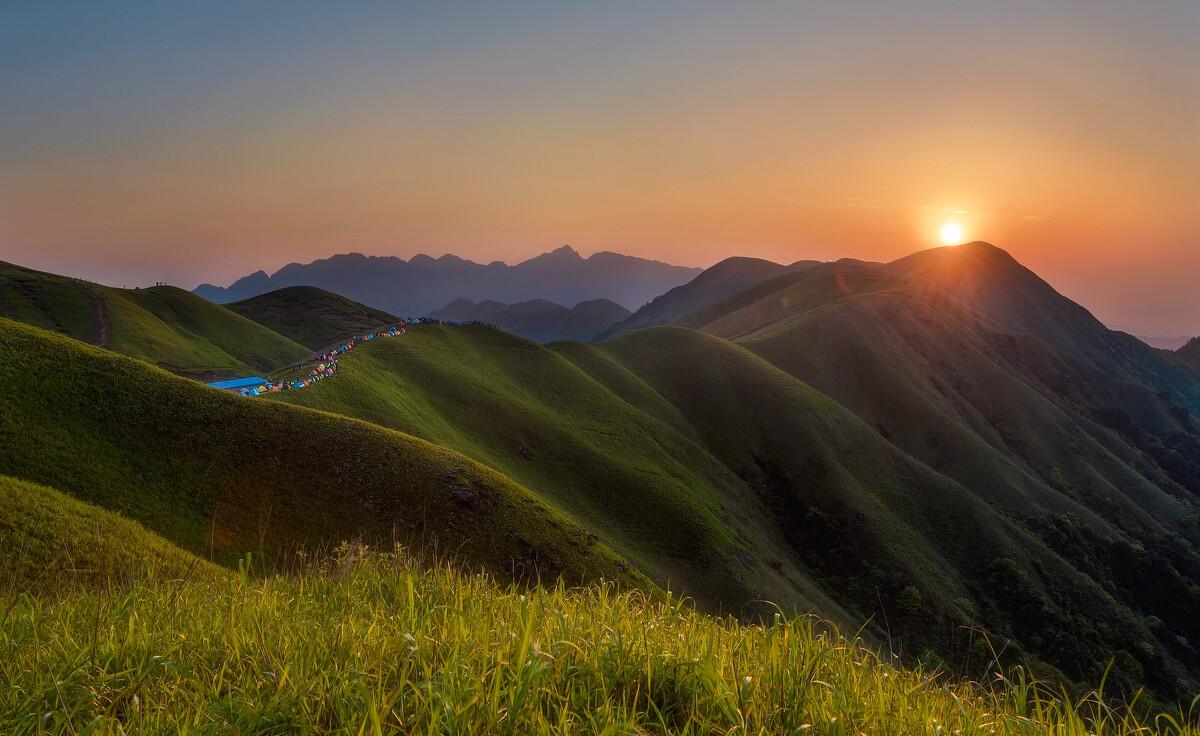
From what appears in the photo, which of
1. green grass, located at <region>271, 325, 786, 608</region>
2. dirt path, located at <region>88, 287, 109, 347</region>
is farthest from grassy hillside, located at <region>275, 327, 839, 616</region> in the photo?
dirt path, located at <region>88, 287, 109, 347</region>

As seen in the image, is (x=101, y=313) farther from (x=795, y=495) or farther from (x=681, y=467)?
(x=795, y=495)

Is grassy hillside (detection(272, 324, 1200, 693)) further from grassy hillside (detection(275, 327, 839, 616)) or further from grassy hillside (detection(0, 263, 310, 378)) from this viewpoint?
grassy hillside (detection(0, 263, 310, 378))

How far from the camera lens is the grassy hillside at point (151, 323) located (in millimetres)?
112312

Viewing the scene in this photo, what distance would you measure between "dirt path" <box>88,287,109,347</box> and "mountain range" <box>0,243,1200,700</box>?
3.20ft

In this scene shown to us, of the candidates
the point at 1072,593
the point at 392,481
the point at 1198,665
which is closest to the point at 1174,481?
the point at 1198,665

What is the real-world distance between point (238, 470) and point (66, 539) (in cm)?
1447

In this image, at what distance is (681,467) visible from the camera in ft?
276

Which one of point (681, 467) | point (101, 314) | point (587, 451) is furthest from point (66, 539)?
point (101, 314)

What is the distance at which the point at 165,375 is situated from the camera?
39.8 metres

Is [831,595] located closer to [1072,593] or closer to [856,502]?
[856,502]

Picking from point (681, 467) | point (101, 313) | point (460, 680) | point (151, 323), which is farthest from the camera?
point (151, 323)

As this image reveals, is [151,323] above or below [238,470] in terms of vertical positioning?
above

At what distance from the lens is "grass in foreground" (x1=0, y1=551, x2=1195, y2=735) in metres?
3.39

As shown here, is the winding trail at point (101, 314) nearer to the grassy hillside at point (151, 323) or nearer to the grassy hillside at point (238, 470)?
the grassy hillside at point (151, 323)
